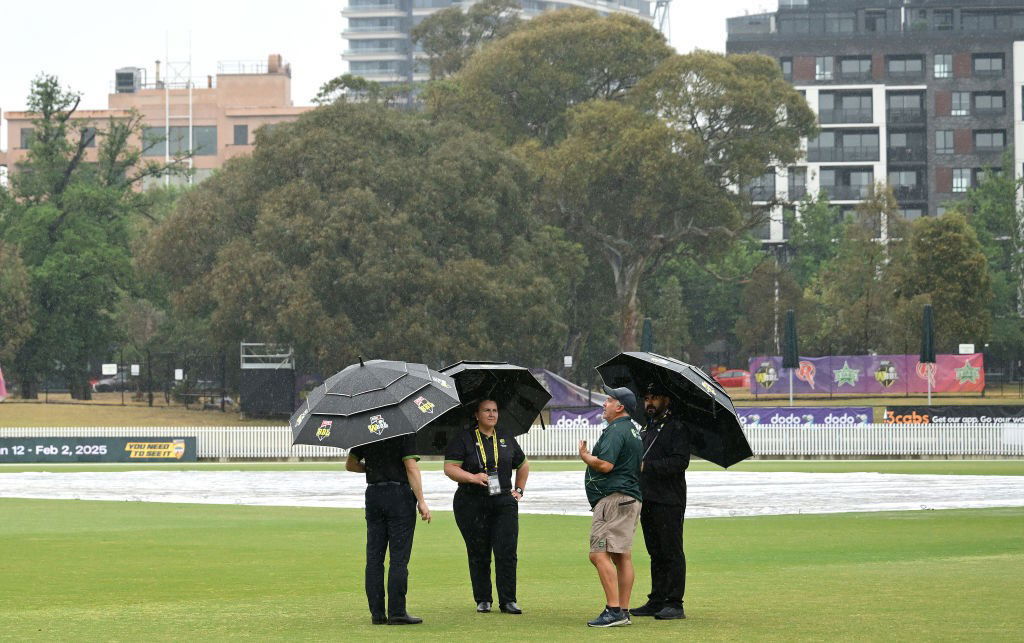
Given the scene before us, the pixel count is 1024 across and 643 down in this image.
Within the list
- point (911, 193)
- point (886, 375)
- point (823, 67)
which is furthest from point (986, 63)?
point (886, 375)

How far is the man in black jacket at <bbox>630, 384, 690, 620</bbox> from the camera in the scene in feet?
41.8

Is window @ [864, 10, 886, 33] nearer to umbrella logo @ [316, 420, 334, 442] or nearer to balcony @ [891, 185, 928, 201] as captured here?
balcony @ [891, 185, 928, 201]

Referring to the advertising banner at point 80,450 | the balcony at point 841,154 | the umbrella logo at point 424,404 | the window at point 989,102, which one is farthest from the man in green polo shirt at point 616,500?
the window at point 989,102

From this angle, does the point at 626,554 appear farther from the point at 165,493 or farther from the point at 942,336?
the point at 942,336

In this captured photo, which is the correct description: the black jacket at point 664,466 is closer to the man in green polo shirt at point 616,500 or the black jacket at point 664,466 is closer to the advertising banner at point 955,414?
the man in green polo shirt at point 616,500

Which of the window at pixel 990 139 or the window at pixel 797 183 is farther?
the window at pixel 797 183

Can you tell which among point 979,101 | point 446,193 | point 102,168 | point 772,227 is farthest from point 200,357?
point 979,101

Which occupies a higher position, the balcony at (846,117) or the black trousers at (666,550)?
the balcony at (846,117)

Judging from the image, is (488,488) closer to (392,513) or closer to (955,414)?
(392,513)

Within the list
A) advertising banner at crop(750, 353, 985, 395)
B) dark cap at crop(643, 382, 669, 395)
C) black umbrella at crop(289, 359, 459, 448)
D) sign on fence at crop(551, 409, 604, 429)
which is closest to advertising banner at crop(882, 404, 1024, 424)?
sign on fence at crop(551, 409, 604, 429)

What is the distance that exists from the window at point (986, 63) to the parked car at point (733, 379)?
1794 inches

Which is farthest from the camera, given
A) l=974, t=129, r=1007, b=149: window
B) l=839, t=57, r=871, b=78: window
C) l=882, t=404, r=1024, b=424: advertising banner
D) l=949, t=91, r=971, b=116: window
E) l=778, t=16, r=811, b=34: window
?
l=778, t=16, r=811, b=34: window

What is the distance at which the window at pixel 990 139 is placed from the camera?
125062mm

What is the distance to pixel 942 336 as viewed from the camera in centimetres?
7475
